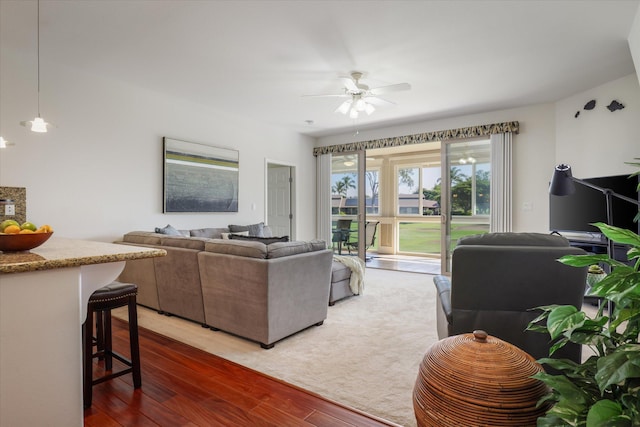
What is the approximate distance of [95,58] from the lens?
3.46m

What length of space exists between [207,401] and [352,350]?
3.78 feet

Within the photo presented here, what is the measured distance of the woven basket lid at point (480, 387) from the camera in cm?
113

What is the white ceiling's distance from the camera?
260 centimetres

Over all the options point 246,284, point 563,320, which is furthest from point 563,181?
point 246,284

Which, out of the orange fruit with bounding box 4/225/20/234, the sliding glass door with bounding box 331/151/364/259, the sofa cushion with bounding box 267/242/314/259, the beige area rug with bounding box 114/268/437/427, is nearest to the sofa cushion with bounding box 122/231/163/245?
the beige area rug with bounding box 114/268/437/427

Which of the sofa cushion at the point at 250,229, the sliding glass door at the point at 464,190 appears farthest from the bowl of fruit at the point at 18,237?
the sliding glass door at the point at 464,190

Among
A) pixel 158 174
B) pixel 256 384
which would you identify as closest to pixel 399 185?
pixel 158 174

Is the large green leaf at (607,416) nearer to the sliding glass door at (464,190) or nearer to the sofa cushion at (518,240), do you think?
the sofa cushion at (518,240)

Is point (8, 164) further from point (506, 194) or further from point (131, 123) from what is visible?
point (506, 194)

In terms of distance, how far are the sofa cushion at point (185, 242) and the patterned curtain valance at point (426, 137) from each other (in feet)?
13.8

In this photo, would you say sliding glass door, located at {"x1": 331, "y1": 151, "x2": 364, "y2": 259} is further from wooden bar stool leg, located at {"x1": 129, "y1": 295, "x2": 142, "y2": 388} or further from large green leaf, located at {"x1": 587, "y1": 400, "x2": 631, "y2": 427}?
large green leaf, located at {"x1": 587, "y1": 400, "x2": 631, "y2": 427}

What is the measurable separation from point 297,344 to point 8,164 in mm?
3340

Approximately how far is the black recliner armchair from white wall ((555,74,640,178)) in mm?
2977

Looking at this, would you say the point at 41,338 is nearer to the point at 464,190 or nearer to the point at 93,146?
the point at 93,146
